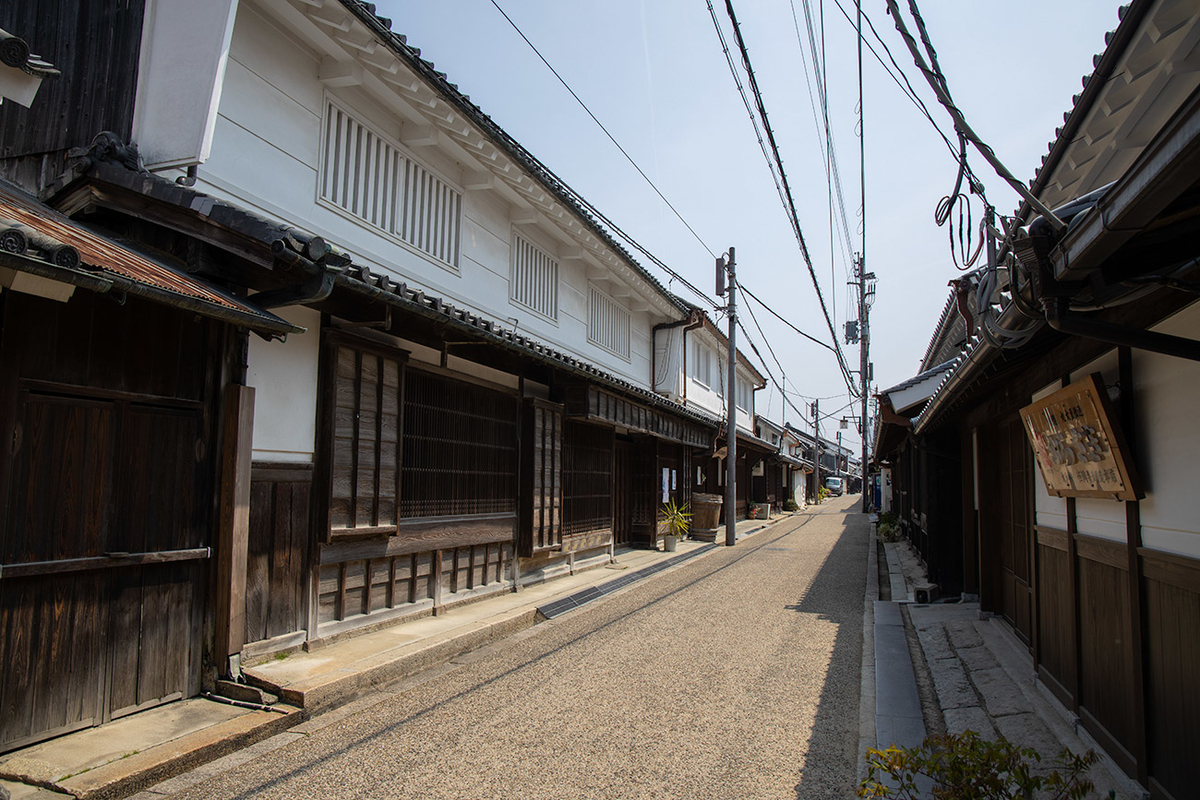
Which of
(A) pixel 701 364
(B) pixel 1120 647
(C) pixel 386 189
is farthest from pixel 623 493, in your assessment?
(B) pixel 1120 647

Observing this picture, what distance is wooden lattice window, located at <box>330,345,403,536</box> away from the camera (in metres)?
7.66

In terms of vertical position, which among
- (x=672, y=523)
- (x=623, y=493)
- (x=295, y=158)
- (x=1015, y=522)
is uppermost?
(x=295, y=158)

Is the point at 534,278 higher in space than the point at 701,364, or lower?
lower

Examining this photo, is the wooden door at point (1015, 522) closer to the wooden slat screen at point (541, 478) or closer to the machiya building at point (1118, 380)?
the machiya building at point (1118, 380)

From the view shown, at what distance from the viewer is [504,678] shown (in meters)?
7.47

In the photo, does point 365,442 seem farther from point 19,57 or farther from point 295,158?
point 19,57

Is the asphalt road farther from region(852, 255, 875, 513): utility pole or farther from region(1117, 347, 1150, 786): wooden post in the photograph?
region(852, 255, 875, 513): utility pole

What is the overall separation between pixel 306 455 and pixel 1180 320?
7.28 meters

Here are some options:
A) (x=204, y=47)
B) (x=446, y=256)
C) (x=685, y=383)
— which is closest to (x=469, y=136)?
(x=446, y=256)

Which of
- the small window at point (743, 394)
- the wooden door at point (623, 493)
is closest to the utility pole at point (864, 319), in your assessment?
the small window at point (743, 394)

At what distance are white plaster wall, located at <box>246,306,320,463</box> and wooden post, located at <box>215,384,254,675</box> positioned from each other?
1.30 feet

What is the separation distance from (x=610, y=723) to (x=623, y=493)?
12.9 metres

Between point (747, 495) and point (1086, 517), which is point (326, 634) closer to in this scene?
point (1086, 517)

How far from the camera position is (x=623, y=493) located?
19.0m
